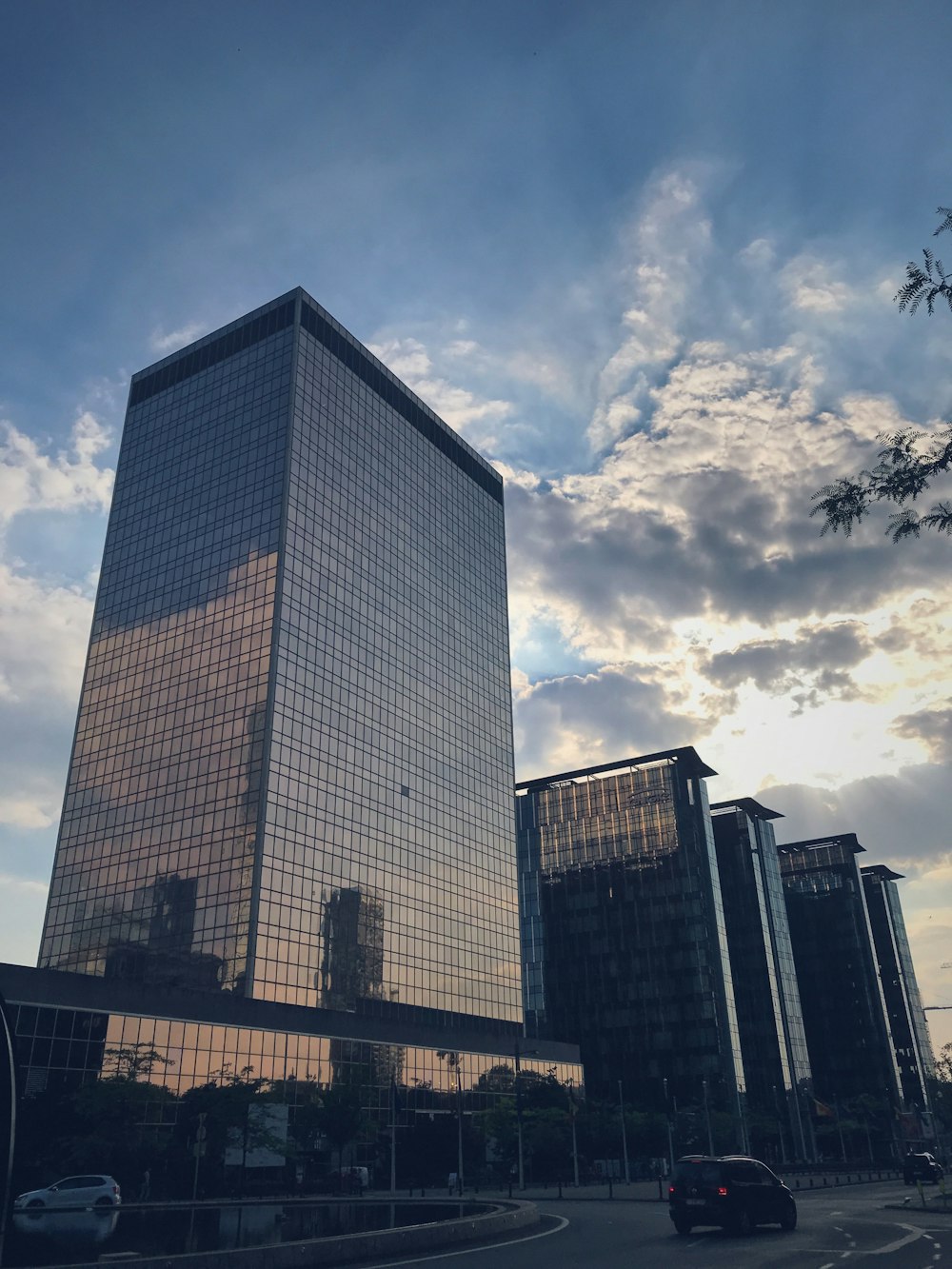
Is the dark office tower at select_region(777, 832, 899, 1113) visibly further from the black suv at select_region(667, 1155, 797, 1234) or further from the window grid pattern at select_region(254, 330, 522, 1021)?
the black suv at select_region(667, 1155, 797, 1234)

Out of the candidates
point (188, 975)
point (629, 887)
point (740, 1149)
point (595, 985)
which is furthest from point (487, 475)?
point (740, 1149)

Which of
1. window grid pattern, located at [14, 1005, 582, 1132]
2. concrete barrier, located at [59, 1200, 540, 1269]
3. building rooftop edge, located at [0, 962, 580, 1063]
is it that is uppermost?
building rooftop edge, located at [0, 962, 580, 1063]

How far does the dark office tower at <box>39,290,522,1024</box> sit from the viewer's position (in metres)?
99.7

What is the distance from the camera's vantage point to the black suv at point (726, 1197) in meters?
29.9

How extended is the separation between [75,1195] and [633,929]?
12501 cm

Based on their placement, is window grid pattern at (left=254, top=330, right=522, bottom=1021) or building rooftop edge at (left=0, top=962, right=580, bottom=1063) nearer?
building rooftop edge at (left=0, top=962, right=580, bottom=1063)

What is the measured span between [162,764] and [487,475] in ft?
256

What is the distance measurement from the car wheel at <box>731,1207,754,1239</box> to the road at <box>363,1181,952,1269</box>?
45 centimetres

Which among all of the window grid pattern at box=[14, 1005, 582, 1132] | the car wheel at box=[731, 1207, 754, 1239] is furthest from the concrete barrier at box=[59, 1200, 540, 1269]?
the window grid pattern at box=[14, 1005, 582, 1132]

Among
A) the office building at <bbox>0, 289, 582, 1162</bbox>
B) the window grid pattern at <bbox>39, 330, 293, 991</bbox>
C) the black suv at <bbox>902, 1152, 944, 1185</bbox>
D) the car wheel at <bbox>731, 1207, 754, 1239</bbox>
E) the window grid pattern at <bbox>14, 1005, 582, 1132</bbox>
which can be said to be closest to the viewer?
the car wheel at <bbox>731, 1207, 754, 1239</bbox>

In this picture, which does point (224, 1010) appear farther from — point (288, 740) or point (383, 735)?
point (383, 735)

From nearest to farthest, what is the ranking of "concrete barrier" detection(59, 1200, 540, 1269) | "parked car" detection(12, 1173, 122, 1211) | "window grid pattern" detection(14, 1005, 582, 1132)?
1. "concrete barrier" detection(59, 1200, 540, 1269)
2. "parked car" detection(12, 1173, 122, 1211)
3. "window grid pattern" detection(14, 1005, 582, 1132)

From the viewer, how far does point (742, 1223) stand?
3020 cm

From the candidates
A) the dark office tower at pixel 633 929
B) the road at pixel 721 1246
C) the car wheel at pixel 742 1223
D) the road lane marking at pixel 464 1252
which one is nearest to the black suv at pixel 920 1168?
the road at pixel 721 1246
